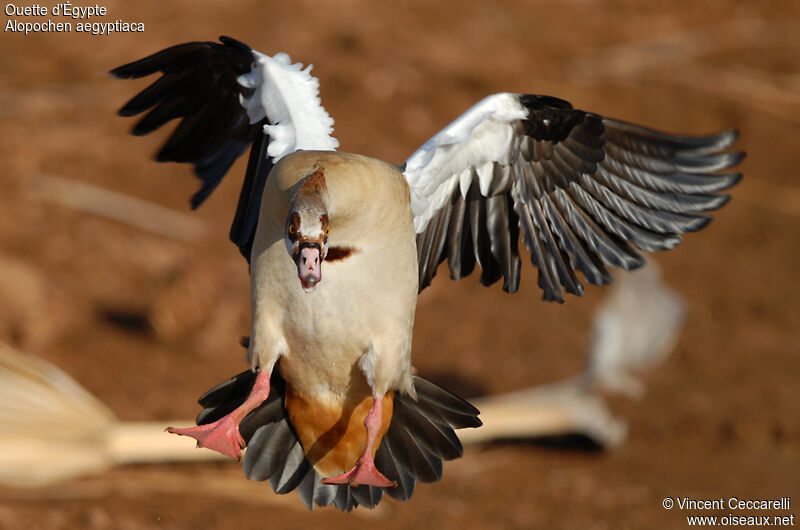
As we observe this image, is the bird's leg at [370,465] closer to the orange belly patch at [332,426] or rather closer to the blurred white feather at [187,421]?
the orange belly patch at [332,426]

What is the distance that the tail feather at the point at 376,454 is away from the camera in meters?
3.37

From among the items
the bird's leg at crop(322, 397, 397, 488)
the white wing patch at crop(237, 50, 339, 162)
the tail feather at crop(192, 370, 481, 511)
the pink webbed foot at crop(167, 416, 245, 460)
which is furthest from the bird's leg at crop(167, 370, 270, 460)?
the white wing patch at crop(237, 50, 339, 162)

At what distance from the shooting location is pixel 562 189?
3633mm

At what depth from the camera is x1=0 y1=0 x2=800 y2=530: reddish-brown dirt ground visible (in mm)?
5273

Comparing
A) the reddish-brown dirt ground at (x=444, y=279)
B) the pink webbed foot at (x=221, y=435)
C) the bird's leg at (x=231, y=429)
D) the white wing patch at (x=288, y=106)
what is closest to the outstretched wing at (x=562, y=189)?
the white wing patch at (x=288, y=106)

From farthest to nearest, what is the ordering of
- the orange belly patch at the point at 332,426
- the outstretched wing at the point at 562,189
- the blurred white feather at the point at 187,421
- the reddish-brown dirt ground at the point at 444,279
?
1. the reddish-brown dirt ground at the point at 444,279
2. the blurred white feather at the point at 187,421
3. the outstretched wing at the point at 562,189
4. the orange belly patch at the point at 332,426

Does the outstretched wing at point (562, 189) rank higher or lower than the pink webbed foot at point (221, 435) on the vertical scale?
higher

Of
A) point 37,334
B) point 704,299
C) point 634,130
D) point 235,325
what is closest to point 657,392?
point 704,299

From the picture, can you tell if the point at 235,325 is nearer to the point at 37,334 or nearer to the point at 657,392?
the point at 37,334

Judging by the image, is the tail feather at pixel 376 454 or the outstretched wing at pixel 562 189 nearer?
the tail feather at pixel 376 454

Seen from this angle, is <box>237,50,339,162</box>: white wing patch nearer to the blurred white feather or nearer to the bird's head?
the bird's head

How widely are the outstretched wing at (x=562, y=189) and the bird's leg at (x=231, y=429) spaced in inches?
32.0

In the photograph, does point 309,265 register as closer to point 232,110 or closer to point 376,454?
point 376,454

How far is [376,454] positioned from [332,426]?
0.21 metres
